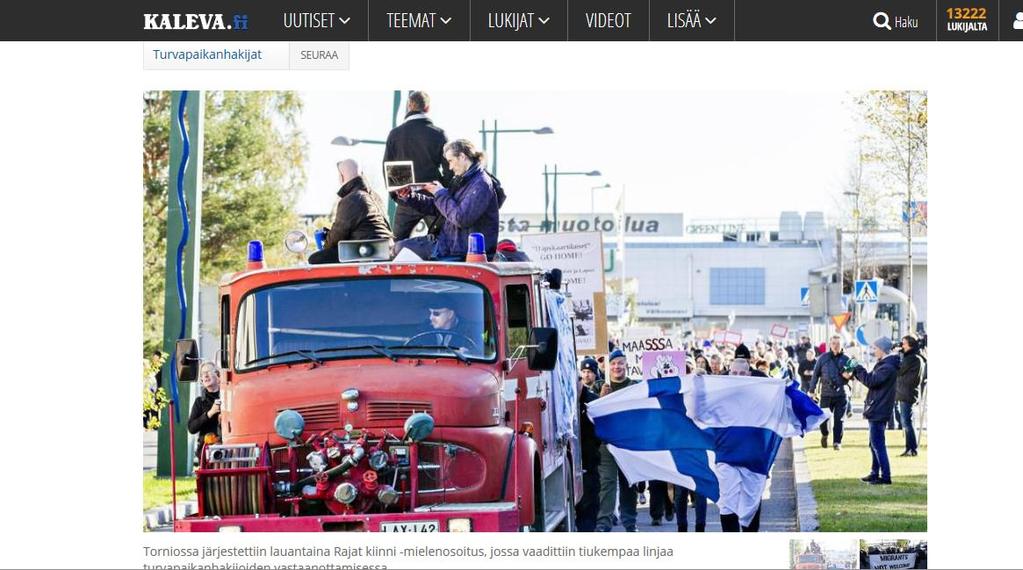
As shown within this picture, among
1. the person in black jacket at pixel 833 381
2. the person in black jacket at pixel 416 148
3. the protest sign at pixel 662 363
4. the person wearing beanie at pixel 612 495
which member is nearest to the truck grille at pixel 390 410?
the person in black jacket at pixel 416 148

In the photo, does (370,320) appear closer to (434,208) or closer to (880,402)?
(434,208)

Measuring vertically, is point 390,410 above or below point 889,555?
above

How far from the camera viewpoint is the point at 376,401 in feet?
37.0

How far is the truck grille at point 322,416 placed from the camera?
11.3 metres

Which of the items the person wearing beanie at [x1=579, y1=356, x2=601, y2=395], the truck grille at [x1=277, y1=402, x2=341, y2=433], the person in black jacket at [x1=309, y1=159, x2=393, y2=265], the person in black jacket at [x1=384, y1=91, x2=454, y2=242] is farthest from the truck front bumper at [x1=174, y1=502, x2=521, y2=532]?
the person wearing beanie at [x1=579, y1=356, x2=601, y2=395]

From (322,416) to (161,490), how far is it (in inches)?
348

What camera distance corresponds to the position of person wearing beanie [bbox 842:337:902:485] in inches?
733
